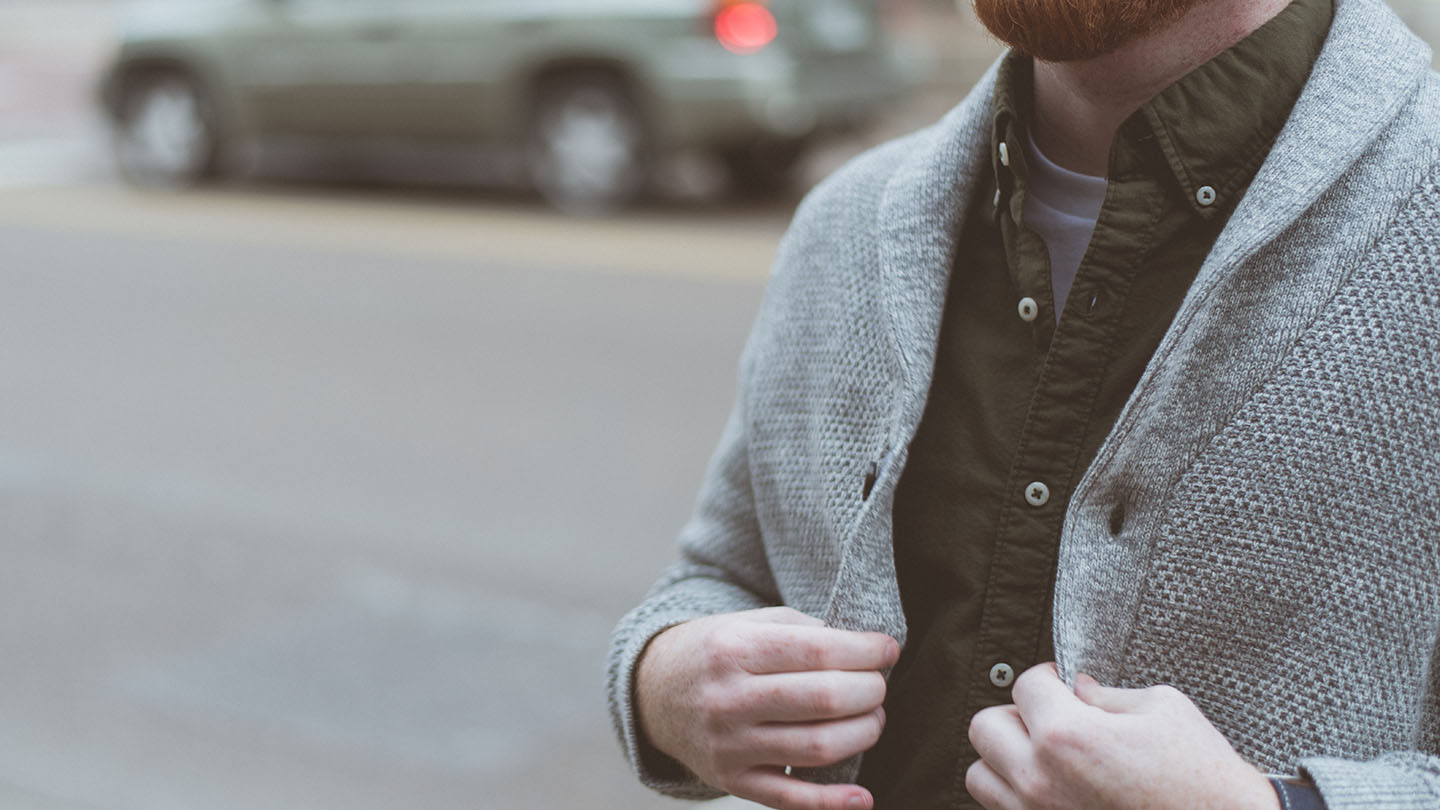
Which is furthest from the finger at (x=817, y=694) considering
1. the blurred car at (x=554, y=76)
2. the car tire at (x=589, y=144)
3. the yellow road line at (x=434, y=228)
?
the car tire at (x=589, y=144)

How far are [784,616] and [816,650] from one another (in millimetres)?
70

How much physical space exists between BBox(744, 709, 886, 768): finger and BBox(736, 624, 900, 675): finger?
0.15 ft

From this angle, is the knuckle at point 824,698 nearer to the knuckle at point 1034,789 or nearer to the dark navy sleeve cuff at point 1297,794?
the knuckle at point 1034,789

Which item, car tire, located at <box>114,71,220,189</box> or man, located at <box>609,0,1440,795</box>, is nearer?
man, located at <box>609,0,1440,795</box>

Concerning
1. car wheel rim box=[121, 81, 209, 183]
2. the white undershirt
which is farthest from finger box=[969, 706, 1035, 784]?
car wheel rim box=[121, 81, 209, 183]

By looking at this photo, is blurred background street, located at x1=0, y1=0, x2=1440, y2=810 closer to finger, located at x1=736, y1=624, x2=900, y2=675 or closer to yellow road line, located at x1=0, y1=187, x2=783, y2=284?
yellow road line, located at x1=0, y1=187, x2=783, y2=284

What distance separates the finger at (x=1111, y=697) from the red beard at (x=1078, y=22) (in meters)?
0.47

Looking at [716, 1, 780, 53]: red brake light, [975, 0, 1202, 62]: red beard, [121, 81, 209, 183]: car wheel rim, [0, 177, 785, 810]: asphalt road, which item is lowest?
[0, 177, 785, 810]: asphalt road

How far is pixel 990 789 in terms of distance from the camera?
115 cm

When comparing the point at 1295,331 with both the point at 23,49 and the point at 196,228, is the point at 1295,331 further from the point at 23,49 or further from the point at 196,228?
the point at 23,49

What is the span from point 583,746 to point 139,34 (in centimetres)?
983

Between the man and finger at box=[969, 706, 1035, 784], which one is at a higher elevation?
the man

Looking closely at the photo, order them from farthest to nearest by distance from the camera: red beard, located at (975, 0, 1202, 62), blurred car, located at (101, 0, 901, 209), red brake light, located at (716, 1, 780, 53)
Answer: blurred car, located at (101, 0, 901, 209), red brake light, located at (716, 1, 780, 53), red beard, located at (975, 0, 1202, 62)

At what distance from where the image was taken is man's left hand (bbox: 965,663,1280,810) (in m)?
1.05
